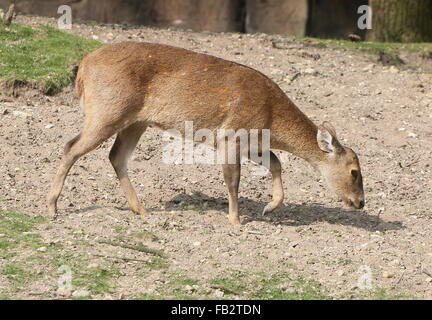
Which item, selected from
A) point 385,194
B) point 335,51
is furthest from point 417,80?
point 385,194

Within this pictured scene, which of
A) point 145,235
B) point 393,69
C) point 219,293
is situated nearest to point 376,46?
point 393,69

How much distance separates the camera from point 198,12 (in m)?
16.9

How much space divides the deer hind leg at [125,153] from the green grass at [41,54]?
2.24m

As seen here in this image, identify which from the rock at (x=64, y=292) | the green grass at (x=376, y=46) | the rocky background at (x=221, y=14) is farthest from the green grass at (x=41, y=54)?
the rock at (x=64, y=292)

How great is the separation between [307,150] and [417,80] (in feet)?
14.6

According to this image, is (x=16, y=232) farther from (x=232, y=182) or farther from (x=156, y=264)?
(x=232, y=182)

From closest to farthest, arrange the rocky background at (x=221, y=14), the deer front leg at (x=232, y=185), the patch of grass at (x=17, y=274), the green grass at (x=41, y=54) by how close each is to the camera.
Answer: the patch of grass at (x=17, y=274) → the deer front leg at (x=232, y=185) → the green grass at (x=41, y=54) → the rocky background at (x=221, y=14)

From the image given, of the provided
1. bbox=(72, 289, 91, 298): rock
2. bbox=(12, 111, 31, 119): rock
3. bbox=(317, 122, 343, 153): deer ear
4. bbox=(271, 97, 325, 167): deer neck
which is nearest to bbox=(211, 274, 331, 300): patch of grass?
bbox=(72, 289, 91, 298): rock

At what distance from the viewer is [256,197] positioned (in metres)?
9.12

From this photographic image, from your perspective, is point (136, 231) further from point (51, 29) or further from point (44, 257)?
point (51, 29)

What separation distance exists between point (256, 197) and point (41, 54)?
11.4 feet

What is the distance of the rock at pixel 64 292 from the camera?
6168 millimetres

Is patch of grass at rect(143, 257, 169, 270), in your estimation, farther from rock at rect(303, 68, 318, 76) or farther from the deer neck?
rock at rect(303, 68, 318, 76)

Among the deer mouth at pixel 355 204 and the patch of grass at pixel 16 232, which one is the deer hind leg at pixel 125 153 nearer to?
the patch of grass at pixel 16 232
